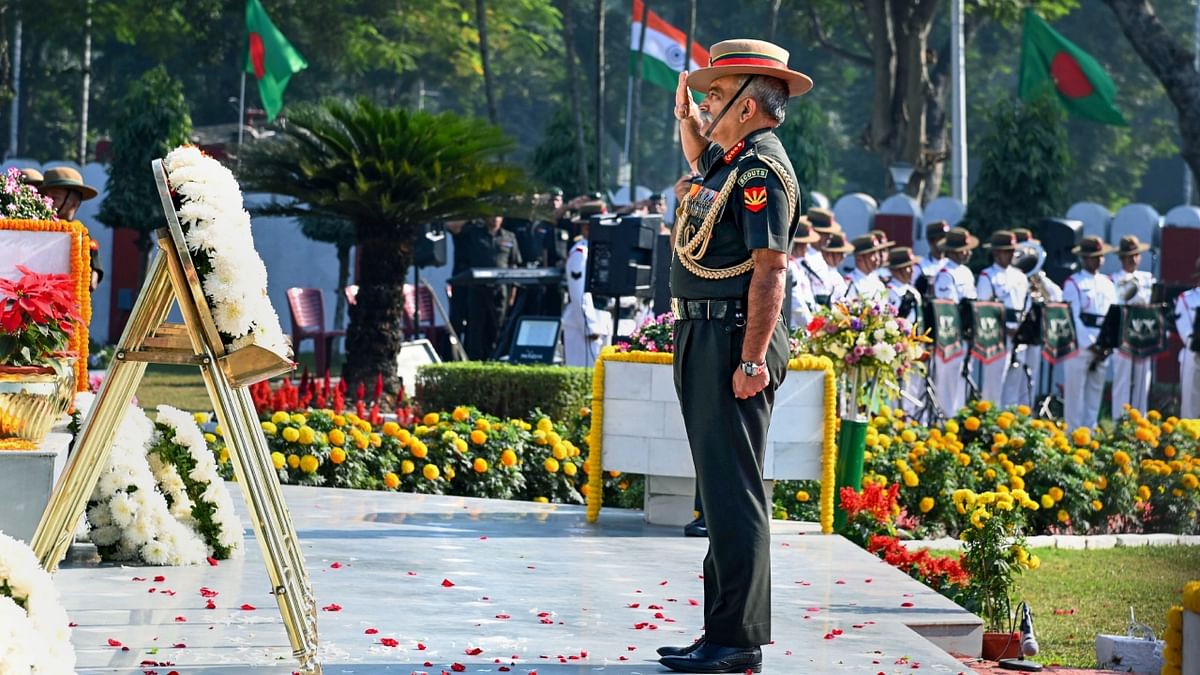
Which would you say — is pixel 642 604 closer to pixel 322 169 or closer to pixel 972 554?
pixel 972 554

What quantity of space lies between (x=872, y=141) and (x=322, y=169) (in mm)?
18736

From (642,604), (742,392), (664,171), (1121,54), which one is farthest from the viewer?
(664,171)

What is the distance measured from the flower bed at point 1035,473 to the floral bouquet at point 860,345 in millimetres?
683

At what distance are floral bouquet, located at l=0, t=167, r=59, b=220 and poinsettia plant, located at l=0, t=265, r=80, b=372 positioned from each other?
5.04 feet

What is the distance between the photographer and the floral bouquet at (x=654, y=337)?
8797mm

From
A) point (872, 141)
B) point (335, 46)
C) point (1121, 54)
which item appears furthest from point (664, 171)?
point (872, 141)

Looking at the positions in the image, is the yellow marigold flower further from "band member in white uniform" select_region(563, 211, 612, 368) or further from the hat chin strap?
"band member in white uniform" select_region(563, 211, 612, 368)

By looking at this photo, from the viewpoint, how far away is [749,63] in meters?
5.76

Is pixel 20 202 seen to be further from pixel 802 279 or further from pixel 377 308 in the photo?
Result: pixel 802 279

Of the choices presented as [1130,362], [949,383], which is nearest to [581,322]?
[949,383]

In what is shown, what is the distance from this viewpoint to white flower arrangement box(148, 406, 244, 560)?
7207mm

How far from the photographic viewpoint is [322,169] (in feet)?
47.6

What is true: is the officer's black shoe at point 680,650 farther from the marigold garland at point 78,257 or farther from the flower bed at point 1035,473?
the flower bed at point 1035,473

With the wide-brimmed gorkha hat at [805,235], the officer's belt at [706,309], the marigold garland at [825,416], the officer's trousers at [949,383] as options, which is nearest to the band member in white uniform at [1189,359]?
the officer's trousers at [949,383]
